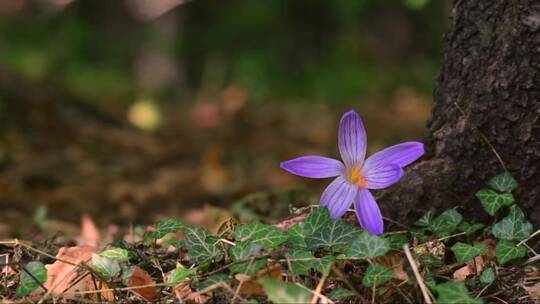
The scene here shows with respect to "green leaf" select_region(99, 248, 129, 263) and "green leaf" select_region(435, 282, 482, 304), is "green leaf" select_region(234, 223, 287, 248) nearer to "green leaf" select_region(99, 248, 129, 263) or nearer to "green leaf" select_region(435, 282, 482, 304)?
"green leaf" select_region(99, 248, 129, 263)

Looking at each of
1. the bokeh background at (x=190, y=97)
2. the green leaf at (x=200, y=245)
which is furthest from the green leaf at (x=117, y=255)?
the bokeh background at (x=190, y=97)

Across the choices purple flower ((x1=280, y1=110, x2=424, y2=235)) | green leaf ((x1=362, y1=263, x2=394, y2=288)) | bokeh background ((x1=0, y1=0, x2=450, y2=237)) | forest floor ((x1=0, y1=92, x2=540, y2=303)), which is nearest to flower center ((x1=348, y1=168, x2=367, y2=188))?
purple flower ((x1=280, y1=110, x2=424, y2=235))

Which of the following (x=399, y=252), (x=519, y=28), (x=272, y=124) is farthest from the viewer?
(x=272, y=124)

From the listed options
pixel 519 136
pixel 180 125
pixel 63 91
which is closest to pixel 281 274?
pixel 519 136

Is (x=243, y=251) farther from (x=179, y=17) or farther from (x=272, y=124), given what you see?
(x=179, y=17)

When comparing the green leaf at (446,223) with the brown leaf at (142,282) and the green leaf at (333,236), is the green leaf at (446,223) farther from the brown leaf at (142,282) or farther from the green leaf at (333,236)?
the brown leaf at (142,282)

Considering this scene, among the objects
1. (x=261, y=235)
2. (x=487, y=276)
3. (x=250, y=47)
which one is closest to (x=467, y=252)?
(x=487, y=276)

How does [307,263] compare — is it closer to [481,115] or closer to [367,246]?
[367,246]
